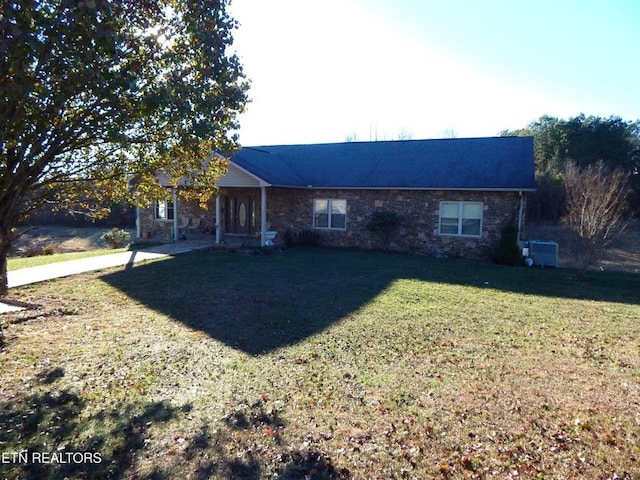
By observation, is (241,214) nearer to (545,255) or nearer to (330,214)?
(330,214)

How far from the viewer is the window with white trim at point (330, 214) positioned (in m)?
17.8

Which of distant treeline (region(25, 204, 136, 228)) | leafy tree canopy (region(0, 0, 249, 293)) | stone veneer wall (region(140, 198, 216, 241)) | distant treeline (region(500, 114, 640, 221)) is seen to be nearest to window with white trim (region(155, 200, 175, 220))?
stone veneer wall (region(140, 198, 216, 241))

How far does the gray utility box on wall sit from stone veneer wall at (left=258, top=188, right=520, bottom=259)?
4.37ft

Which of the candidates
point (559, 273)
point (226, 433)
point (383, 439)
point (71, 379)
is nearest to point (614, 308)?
point (559, 273)

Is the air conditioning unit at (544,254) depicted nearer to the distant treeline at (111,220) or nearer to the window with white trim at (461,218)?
the window with white trim at (461,218)

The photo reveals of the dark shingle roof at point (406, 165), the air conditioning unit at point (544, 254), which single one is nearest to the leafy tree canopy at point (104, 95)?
the dark shingle roof at point (406, 165)

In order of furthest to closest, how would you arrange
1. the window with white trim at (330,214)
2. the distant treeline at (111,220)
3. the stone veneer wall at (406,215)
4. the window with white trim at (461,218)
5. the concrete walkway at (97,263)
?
1. the distant treeline at (111,220)
2. the window with white trim at (330,214)
3. the window with white trim at (461,218)
4. the stone veneer wall at (406,215)
5. the concrete walkway at (97,263)

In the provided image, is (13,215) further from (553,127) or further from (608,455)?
(553,127)

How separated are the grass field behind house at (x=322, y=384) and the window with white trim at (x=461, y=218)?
6.23 meters

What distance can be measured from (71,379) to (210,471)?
266 cm

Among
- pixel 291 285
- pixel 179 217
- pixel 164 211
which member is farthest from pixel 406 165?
pixel 164 211

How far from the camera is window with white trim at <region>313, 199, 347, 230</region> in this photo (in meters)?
17.8

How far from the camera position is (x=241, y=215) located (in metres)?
19.7

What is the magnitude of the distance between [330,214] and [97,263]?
9080mm
